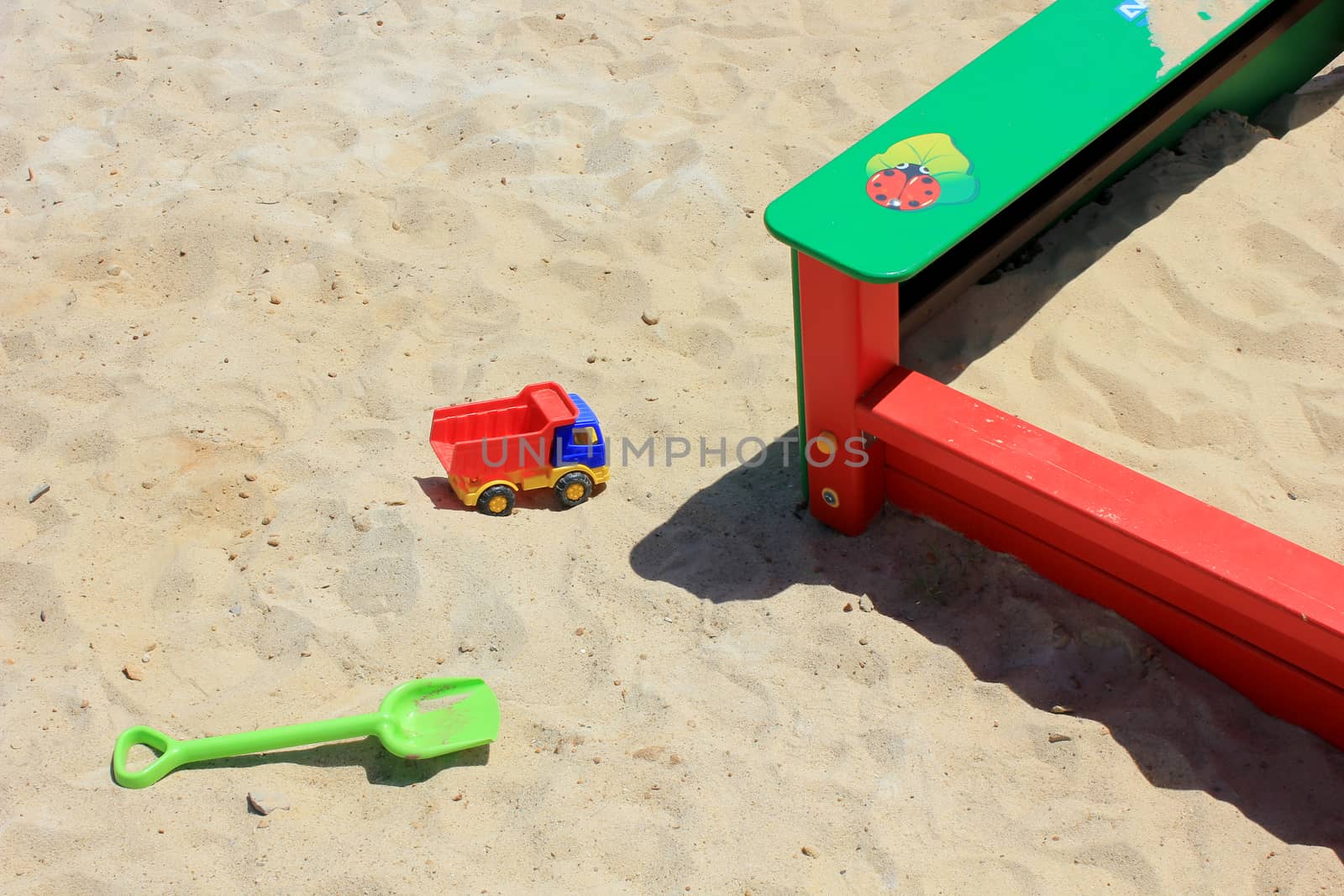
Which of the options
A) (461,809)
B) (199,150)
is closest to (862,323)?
(461,809)

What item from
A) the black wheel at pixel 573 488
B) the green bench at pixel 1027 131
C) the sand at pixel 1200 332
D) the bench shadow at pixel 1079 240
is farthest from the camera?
the bench shadow at pixel 1079 240

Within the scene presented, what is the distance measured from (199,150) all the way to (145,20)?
1.02 m

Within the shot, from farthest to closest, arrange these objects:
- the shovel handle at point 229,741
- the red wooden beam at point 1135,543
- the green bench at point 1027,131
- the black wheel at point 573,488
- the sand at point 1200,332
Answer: the black wheel at point 573,488, the sand at point 1200,332, the green bench at point 1027,131, the shovel handle at point 229,741, the red wooden beam at point 1135,543

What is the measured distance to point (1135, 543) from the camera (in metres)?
2.07

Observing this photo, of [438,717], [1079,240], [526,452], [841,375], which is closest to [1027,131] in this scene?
[841,375]

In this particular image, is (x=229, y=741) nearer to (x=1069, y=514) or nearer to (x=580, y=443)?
(x=580, y=443)

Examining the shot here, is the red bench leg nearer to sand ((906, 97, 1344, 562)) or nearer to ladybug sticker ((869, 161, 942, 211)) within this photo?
ladybug sticker ((869, 161, 942, 211))

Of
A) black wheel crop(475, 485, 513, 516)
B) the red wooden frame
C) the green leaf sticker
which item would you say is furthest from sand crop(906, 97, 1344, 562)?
black wheel crop(475, 485, 513, 516)

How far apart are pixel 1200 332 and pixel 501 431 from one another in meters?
1.64

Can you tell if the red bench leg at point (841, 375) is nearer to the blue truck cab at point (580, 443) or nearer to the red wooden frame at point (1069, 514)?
the red wooden frame at point (1069, 514)

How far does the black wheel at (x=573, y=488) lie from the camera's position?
8.58 ft

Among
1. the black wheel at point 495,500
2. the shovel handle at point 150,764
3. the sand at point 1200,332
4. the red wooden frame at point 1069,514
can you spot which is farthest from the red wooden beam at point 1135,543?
the shovel handle at point 150,764

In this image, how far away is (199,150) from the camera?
12.6ft

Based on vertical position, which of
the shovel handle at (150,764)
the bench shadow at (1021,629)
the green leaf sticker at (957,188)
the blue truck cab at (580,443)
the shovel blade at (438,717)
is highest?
the green leaf sticker at (957,188)
